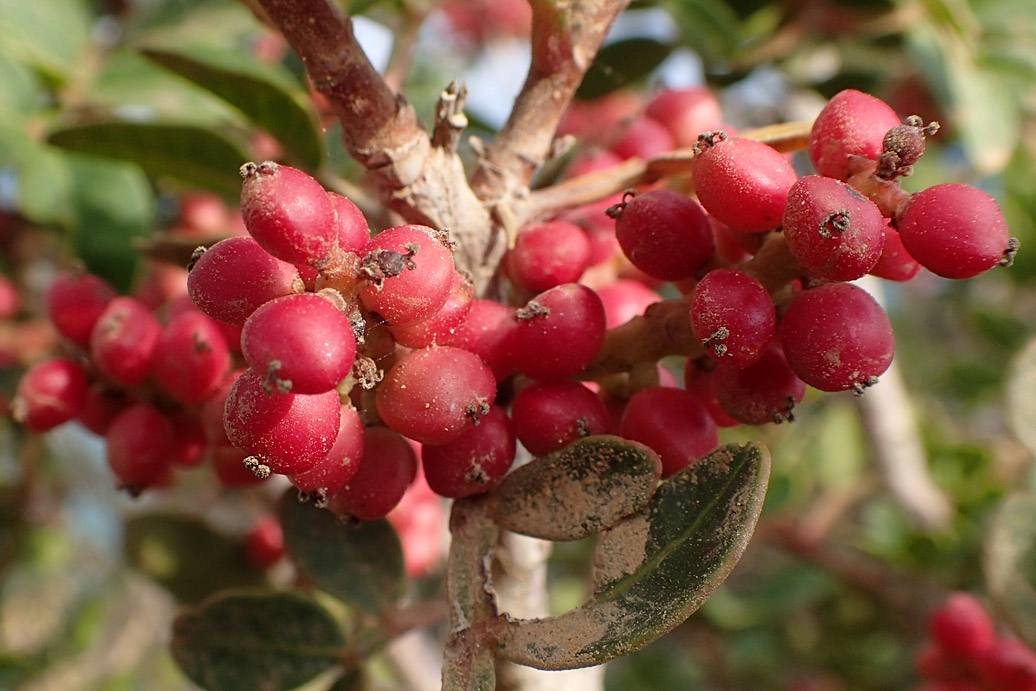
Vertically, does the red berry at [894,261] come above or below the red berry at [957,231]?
below

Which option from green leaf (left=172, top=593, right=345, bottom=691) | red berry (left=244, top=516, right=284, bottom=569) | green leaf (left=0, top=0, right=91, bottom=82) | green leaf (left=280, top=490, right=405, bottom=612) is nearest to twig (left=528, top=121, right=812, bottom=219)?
green leaf (left=280, top=490, right=405, bottom=612)

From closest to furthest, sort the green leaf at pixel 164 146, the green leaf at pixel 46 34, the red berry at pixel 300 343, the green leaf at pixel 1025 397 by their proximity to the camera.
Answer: the red berry at pixel 300 343 < the green leaf at pixel 164 146 < the green leaf at pixel 1025 397 < the green leaf at pixel 46 34

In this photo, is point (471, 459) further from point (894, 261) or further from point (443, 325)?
point (894, 261)

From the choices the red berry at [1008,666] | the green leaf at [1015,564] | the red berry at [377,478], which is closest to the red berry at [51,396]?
the red berry at [377,478]

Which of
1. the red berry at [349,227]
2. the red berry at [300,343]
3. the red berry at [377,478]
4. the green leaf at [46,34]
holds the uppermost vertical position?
the red berry at [349,227]

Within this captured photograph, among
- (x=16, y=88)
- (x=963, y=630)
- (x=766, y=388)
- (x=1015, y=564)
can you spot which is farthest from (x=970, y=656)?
(x=16, y=88)

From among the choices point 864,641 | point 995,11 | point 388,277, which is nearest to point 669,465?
point 388,277

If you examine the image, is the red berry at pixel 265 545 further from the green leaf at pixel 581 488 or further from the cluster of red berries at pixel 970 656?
the cluster of red berries at pixel 970 656
